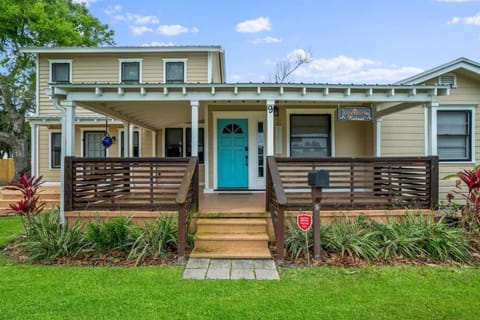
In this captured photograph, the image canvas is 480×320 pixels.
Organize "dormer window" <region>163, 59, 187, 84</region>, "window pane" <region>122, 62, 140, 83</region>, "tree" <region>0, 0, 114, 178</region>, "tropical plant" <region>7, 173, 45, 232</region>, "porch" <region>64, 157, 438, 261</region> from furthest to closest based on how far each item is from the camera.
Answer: "tree" <region>0, 0, 114, 178</region>
"window pane" <region>122, 62, 140, 83</region>
"dormer window" <region>163, 59, 187, 84</region>
"porch" <region>64, 157, 438, 261</region>
"tropical plant" <region>7, 173, 45, 232</region>

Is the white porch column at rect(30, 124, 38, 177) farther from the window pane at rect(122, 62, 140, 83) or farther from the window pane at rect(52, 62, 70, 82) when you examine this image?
the window pane at rect(122, 62, 140, 83)

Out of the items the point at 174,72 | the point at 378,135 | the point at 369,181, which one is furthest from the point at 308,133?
the point at 174,72

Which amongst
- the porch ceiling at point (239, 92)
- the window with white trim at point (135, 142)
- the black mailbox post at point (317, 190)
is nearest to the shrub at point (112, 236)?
the porch ceiling at point (239, 92)

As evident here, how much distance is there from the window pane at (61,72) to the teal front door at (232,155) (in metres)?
6.94

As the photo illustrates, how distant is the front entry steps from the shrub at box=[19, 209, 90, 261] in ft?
5.93

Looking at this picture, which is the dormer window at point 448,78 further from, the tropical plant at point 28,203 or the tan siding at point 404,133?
the tropical plant at point 28,203

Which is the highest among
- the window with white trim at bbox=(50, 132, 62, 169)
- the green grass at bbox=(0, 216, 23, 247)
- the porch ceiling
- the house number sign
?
the porch ceiling

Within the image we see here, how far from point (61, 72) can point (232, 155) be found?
7.75 meters

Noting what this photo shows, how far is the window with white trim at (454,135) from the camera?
8.88 metres

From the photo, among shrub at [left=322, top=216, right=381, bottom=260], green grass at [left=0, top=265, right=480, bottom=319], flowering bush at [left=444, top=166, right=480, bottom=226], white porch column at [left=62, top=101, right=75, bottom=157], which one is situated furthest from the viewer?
white porch column at [left=62, top=101, right=75, bottom=157]

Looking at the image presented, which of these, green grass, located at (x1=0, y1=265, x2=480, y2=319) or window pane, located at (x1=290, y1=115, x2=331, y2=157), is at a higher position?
window pane, located at (x1=290, y1=115, x2=331, y2=157)

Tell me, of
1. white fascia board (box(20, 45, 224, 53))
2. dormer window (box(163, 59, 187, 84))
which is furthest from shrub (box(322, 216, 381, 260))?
dormer window (box(163, 59, 187, 84))

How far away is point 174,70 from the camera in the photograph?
1191 centimetres

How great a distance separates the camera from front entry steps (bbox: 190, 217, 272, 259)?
5.07 metres
